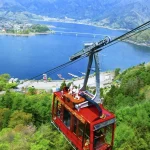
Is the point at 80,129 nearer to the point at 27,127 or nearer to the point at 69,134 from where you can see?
the point at 69,134

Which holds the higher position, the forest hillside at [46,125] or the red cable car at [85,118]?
the red cable car at [85,118]

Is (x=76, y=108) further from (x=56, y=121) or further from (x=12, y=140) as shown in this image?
(x=12, y=140)

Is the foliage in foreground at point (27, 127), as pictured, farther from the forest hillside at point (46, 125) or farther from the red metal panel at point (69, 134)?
the red metal panel at point (69, 134)

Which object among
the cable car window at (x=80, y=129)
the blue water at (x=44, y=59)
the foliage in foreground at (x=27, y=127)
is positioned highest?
the cable car window at (x=80, y=129)

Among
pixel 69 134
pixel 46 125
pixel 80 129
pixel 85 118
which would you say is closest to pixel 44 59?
pixel 46 125

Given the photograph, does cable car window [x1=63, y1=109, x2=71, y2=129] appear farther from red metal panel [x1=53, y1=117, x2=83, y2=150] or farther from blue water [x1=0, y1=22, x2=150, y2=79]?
blue water [x1=0, y1=22, x2=150, y2=79]

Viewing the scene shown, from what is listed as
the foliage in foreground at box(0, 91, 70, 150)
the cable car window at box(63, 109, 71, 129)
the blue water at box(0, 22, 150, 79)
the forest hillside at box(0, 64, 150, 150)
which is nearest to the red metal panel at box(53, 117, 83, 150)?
the cable car window at box(63, 109, 71, 129)

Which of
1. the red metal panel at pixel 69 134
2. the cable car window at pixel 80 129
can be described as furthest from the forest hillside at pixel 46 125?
the cable car window at pixel 80 129

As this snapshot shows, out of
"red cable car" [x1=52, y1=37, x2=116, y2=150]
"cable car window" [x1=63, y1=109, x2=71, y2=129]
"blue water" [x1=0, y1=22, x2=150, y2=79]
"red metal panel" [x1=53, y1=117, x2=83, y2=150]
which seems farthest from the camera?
"blue water" [x1=0, y1=22, x2=150, y2=79]

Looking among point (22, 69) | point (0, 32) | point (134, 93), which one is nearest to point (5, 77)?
point (22, 69)
